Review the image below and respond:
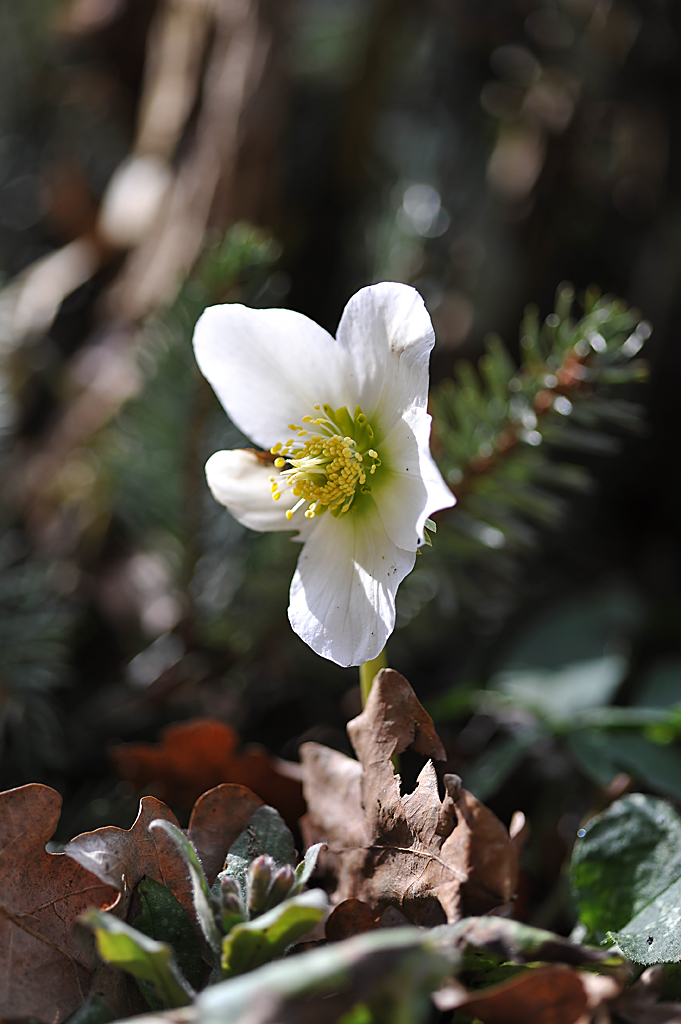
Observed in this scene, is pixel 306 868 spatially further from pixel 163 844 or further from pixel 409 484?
pixel 409 484

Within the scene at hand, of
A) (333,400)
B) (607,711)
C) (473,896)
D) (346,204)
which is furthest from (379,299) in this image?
(346,204)

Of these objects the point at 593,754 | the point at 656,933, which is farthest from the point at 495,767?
the point at 656,933

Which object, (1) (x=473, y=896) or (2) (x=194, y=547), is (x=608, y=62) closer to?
(2) (x=194, y=547)

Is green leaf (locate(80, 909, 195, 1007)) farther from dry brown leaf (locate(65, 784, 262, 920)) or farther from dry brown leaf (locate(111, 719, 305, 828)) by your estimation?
dry brown leaf (locate(111, 719, 305, 828))

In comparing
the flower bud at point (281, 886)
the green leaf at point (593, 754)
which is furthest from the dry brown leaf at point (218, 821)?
the green leaf at point (593, 754)

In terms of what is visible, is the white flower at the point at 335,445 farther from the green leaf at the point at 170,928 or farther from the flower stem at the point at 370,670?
the green leaf at the point at 170,928

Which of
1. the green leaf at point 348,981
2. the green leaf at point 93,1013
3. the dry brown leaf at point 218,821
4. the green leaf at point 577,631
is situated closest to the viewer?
the green leaf at point 348,981

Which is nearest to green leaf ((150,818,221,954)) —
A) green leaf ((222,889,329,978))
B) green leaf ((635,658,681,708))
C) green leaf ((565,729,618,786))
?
green leaf ((222,889,329,978))
